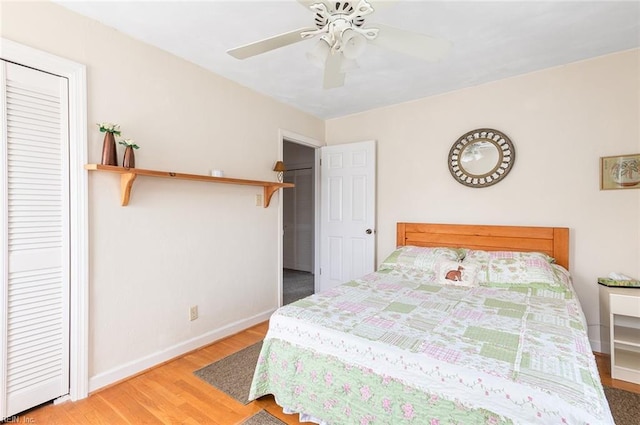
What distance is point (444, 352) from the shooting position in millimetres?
1391

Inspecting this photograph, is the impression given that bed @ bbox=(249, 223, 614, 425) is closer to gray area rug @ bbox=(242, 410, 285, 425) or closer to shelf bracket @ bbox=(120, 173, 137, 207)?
gray area rug @ bbox=(242, 410, 285, 425)

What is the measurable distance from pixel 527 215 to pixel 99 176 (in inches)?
140

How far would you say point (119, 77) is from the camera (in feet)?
7.06

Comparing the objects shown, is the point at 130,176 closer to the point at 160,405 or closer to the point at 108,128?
the point at 108,128

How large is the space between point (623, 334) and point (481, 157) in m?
1.79

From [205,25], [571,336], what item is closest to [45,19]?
[205,25]

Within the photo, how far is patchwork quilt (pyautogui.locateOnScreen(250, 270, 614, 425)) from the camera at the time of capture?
1.15m

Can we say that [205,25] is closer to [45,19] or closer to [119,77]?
[119,77]

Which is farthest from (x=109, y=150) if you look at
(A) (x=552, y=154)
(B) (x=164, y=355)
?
(A) (x=552, y=154)

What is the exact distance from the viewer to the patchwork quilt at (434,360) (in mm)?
1153

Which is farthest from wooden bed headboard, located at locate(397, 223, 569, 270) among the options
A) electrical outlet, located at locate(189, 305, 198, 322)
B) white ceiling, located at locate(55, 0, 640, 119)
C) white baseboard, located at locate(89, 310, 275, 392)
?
electrical outlet, located at locate(189, 305, 198, 322)

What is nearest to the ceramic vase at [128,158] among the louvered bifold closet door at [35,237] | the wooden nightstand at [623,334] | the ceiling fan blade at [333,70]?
the louvered bifold closet door at [35,237]

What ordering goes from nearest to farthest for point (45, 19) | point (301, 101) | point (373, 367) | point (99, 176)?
point (373, 367)
point (45, 19)
point (99, 176)
point (301, 101)

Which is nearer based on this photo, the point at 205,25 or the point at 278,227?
the point at 205,25
